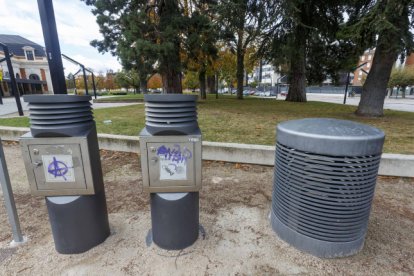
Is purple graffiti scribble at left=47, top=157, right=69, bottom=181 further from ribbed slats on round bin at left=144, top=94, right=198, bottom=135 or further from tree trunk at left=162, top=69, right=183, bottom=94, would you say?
tree trunk at left=162, top=69, right=183, bottom=94

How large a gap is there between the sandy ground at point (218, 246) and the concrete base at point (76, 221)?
91 mm

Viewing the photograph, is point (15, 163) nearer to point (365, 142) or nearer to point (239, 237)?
point (239, 237)

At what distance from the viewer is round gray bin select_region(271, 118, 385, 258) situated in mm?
1940

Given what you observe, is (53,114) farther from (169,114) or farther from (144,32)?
(144,32)

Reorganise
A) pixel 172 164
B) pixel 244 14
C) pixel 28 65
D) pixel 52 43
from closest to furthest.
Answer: pixel 172 164
pixel 52 43
pixel 244 14
pixel 28 65

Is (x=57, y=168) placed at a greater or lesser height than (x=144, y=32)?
lesser

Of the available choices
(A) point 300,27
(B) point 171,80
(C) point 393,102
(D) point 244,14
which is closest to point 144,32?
(B) point 171,80

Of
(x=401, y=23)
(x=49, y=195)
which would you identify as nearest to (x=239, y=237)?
(x=49, y=195)

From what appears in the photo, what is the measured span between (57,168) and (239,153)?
3.00m

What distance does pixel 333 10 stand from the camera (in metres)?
11.6

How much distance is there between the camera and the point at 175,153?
80.2 inches

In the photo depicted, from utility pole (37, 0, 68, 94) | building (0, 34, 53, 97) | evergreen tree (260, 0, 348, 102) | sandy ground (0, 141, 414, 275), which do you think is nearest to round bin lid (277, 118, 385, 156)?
sandy ground (0, 141, 414, 275)

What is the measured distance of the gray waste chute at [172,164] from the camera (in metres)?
1.96

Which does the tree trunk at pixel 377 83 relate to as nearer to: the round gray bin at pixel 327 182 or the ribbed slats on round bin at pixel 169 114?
the round gray bin at pixel 327 182
